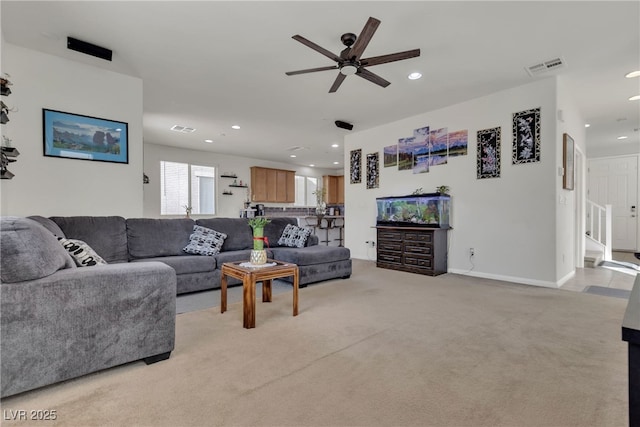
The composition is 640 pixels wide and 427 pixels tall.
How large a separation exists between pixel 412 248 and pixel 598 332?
2.55 meters

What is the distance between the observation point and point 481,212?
4.58 metres

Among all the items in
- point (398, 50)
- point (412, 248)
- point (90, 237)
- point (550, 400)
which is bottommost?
point (550, 400)

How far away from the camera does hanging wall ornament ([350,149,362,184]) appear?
Answer: 6414mm

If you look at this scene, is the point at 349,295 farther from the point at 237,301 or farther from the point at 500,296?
the point at 500,296

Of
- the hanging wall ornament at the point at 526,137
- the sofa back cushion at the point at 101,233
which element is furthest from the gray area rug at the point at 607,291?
the sofa back cushion at the point at 101,233

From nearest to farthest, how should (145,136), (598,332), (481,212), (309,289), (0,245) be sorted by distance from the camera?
(0,245) → (598,332) → (309,289) → (481,212) → (145,136)

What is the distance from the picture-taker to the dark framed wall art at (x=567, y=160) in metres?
4.11

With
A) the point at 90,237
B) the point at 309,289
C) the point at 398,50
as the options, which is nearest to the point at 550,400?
the point at 309,289

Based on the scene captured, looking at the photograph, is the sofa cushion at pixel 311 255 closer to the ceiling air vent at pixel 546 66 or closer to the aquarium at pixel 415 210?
the aquarium at pixel 415 210

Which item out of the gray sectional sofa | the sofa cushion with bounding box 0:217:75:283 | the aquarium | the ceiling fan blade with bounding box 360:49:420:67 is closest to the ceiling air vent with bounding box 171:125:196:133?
the aquarium

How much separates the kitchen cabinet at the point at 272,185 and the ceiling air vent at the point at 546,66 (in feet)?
22.7

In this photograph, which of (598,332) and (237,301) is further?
(237,301)

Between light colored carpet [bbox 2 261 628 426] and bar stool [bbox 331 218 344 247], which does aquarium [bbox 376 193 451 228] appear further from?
bar stool [bbox 331 218 344 247]

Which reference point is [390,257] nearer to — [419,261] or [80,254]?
[419,261]
